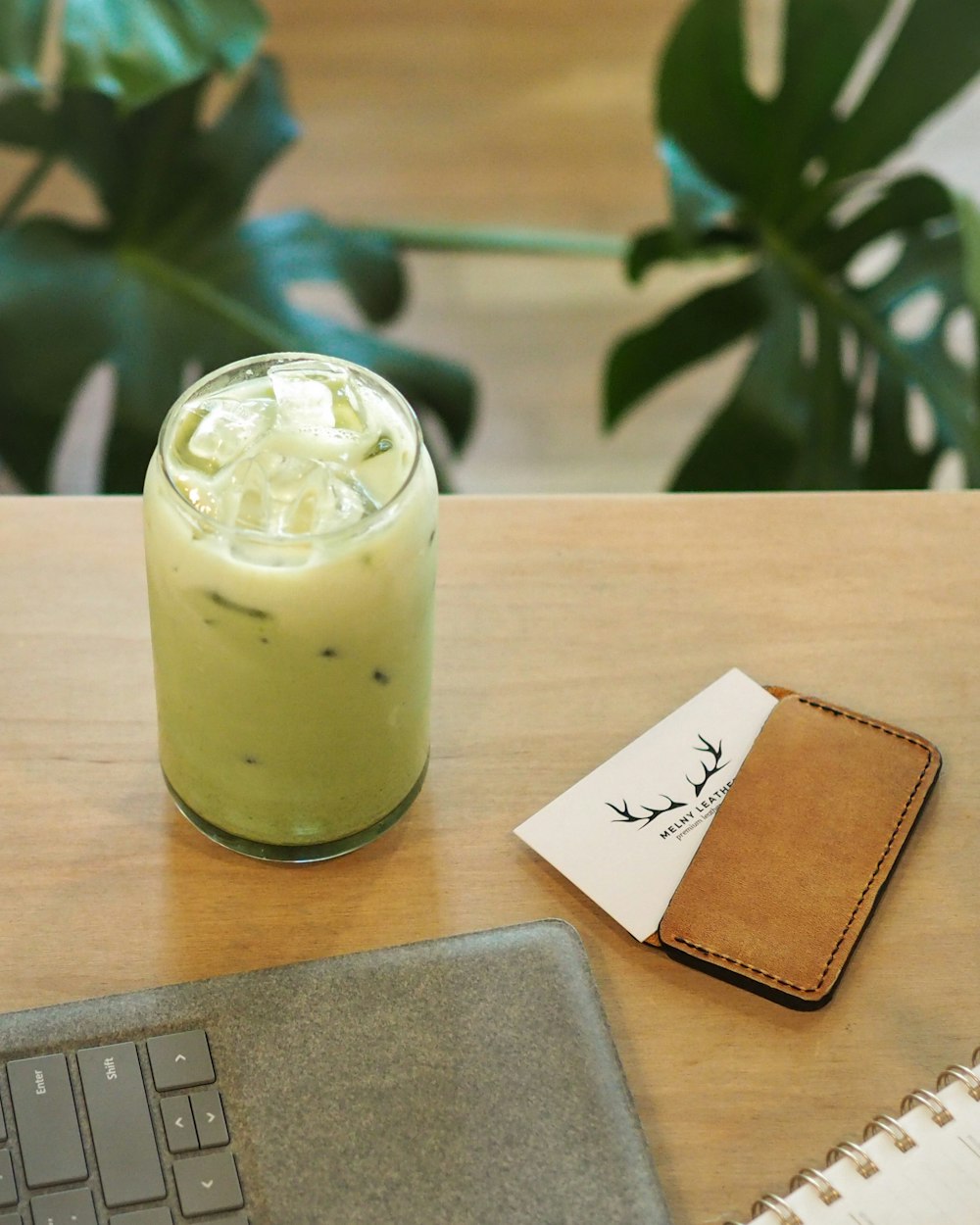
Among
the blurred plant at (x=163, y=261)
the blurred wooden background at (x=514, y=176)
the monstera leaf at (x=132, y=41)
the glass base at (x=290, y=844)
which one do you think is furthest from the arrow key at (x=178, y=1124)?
the blurred wooden background at (x=514, y=176)

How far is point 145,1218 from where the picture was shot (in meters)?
0.48

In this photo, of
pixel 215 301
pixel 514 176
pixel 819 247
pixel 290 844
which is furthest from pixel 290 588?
pixel 514 176

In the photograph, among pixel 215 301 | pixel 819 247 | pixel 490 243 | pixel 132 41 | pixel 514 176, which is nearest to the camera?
pixel 132 41

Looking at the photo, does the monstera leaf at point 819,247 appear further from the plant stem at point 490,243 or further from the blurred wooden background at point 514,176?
the blurred wooden background at point 514,176

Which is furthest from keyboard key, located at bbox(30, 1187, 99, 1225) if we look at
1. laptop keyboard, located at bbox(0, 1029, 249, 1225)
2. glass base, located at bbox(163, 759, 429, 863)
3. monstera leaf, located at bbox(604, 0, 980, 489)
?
monstera leaf, located at bbox(604, 0, 980, 489)

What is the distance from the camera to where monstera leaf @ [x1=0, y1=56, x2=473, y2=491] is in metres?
1.06

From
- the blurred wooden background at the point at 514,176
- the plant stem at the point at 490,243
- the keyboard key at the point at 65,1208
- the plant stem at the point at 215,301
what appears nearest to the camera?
the keyboard key at the point at 65,1208

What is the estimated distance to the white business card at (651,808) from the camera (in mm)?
605

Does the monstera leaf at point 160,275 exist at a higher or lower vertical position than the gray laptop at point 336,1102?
lower

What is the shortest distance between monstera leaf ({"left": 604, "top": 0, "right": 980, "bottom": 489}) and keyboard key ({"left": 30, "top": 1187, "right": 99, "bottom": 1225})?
740 mm

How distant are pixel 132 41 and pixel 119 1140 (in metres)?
0.78

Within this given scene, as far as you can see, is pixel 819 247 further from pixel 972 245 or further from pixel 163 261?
pixel 163 261

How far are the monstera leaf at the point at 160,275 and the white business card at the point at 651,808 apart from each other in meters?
0.51

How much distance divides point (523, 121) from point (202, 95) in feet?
3.99
